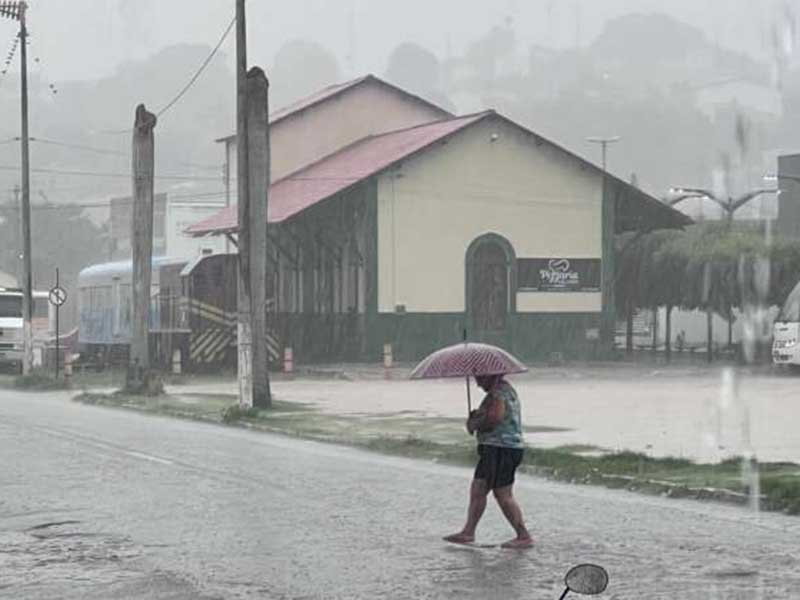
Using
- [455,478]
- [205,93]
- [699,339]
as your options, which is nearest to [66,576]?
[455,478]

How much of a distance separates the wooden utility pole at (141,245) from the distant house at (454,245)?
11498 mm

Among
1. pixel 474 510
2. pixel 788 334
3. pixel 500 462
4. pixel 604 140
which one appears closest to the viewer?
pixel 500 462

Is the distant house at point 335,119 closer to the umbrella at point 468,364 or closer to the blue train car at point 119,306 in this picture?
the blue train car at point 119,306

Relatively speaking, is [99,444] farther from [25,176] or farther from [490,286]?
[490,286]

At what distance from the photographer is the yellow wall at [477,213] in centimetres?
4791

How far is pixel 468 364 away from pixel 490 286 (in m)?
Answer: 38.1

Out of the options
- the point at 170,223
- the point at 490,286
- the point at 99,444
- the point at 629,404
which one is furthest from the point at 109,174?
the point at 99,444

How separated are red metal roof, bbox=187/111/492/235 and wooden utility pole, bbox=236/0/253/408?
61.3 feet

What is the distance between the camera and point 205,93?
105 m

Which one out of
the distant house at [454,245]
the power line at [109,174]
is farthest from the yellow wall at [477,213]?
the power line at [109,174]

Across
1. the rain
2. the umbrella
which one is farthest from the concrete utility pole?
the umbrella

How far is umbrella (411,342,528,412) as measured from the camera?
11336 mm

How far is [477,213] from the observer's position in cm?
4894

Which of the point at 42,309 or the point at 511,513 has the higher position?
the point at 42,309
